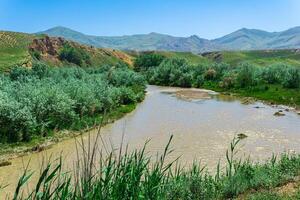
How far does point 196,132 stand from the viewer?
129 feet

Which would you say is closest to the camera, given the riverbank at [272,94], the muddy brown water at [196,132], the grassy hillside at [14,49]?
the muddy brown water at [196,132]

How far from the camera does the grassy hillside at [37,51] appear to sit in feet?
332

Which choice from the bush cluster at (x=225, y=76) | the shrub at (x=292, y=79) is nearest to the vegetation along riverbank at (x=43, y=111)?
the shrub at (x=292, y=79)

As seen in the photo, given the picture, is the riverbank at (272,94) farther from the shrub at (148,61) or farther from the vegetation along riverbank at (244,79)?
the shrub at (148,61)

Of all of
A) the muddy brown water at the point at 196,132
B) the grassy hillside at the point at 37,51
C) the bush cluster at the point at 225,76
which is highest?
the grassy hillside at the point at 37,51

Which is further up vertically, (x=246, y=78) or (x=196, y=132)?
(x=246, y=78)

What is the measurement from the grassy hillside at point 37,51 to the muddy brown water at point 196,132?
48775 millimetres

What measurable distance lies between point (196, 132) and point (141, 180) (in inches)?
1103

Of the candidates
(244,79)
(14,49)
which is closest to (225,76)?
(244,79)

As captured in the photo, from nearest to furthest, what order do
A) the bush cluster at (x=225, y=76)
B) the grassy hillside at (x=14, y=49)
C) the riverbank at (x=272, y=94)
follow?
the riverbank at (x=272, y=94) → the bush cluster at (x=225, y=76) → the grassy hillside at (x=14, y=49)

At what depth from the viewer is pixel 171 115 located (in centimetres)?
5041

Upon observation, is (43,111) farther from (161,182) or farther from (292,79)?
(292,79)

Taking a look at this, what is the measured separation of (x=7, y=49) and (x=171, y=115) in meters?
76.9

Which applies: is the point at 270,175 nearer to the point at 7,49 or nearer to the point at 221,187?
the point at 221,187
